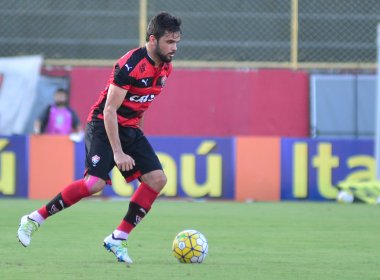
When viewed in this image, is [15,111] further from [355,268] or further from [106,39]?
[355,268]

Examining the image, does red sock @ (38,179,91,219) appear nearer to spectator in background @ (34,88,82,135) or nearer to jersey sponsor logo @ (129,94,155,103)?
jersey sponsor logo @ (129,94,155,103)

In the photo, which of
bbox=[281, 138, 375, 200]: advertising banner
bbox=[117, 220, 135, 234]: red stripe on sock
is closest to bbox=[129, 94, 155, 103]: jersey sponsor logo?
bbox=[117, 220, 135, 234]: red stripe on sock

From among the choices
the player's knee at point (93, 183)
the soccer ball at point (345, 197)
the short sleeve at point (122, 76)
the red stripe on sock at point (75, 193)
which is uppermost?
the short sleeve at point (122, 76)

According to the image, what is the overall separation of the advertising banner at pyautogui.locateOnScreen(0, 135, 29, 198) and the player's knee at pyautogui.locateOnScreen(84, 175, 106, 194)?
7.94m

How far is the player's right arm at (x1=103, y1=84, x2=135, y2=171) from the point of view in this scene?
7957 millimetres

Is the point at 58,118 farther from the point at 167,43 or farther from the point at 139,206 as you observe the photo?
the point at 167,43

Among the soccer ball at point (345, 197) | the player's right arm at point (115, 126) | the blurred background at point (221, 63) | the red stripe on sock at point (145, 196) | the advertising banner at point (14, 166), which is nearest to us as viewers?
the player's right arm at point (115, 126)

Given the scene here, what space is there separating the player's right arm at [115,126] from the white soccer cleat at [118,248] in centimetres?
63

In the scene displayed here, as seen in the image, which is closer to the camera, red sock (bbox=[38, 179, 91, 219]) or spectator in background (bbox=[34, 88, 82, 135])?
red sock (bbox=[38, 179, 91, 219])

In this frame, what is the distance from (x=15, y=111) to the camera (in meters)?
17.7

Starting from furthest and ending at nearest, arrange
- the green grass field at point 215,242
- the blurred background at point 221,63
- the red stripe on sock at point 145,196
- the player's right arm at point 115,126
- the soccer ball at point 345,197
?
the blurred background at point 221,63, the soccer ball at point 345,197, the red stripe on sock at point 145,196, the player's right arm at point 115,126, the green grass field at point 215,242

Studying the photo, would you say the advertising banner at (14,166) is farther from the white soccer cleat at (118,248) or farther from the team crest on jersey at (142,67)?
the team crest on jersey at (142,67)

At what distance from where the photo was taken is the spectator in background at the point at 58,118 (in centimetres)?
1692

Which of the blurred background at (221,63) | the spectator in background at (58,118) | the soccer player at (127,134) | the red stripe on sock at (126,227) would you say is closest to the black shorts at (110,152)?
the soccer player at (127,134)
